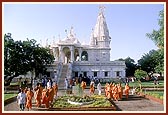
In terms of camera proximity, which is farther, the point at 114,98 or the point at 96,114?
the point at 114,98

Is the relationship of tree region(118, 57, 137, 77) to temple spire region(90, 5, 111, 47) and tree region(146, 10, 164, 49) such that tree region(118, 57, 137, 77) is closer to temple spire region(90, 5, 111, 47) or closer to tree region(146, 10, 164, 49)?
temple spire region(90, 5, 111, 47)

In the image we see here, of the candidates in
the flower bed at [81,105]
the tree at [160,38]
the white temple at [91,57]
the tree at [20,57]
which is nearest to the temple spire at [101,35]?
the white temple at [91,57]

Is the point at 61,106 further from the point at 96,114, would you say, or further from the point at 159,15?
the point at 159,15

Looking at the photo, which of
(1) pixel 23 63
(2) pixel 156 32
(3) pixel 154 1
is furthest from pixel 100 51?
(3) pixel 154 1

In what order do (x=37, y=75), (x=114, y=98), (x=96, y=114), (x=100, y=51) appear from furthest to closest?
(x=100, y=51) < (x=37, y=75) < (x=114, y=98) < (x=96, y=114)

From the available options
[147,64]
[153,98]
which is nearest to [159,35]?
[153,98]

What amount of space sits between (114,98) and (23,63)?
1430 centimetres

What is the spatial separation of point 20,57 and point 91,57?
2086 cm

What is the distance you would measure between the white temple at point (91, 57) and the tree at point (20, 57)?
4166 mm

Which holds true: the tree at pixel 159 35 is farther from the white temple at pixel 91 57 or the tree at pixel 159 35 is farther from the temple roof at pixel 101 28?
the temple roof at pixel 101 28

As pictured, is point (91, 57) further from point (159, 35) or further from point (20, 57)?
point (159, 35)

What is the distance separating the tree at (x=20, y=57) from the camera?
3192 cm

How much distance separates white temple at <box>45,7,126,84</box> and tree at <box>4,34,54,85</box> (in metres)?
4.17

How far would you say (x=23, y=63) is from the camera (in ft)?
109
